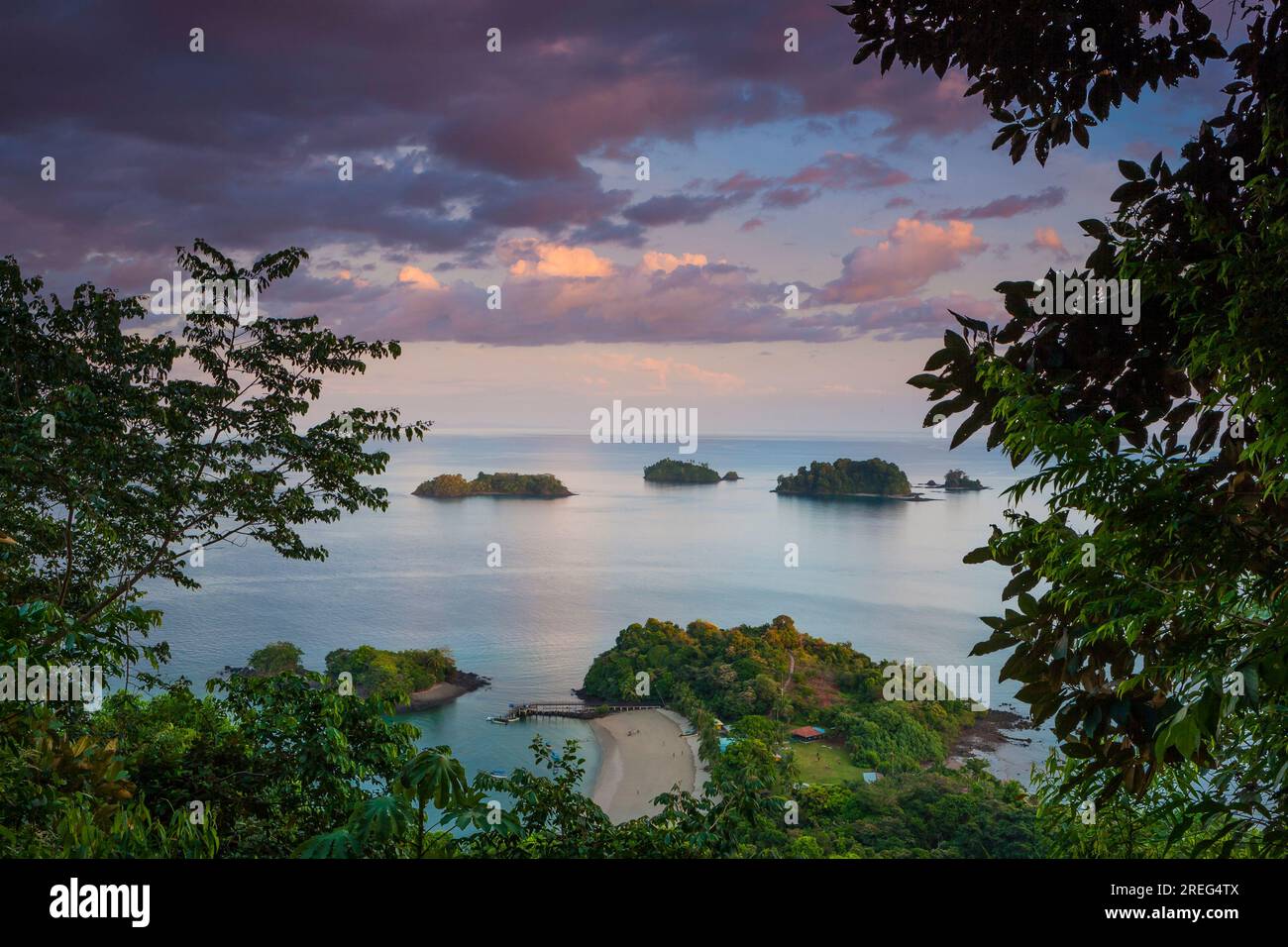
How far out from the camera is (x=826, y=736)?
5.54 meters

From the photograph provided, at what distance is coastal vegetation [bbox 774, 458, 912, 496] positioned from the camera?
25.9 ft

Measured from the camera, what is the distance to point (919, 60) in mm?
2002

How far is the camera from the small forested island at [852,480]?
7.89 meters

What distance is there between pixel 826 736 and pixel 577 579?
3054mm

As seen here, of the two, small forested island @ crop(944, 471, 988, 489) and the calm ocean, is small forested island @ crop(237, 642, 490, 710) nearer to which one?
the calm ocean

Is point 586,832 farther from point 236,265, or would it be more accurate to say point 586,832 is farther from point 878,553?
point 878,553

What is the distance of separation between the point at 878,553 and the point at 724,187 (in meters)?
4.49

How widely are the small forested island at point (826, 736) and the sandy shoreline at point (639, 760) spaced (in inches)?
5.5

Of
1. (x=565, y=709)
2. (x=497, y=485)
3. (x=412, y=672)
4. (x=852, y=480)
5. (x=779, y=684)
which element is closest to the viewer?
(x=565, y=709)

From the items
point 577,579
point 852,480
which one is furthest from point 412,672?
point 852,480

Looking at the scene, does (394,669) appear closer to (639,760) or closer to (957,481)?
(639,760)

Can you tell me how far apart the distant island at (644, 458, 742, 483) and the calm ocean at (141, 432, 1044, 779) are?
0.74 feet

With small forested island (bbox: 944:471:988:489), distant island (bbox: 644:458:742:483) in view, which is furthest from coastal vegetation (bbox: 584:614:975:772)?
distant island (bbox: 644:458:742:483)
